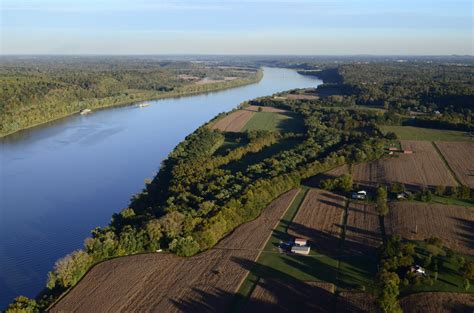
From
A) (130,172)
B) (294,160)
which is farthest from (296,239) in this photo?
(130,172)

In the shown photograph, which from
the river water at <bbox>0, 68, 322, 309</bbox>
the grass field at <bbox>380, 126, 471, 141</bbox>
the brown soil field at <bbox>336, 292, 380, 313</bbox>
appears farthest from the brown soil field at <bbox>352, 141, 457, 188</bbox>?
the river water at <bbox>0, 68, 322, 309</bbox>

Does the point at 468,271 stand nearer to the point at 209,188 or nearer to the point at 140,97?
the point at 209,188

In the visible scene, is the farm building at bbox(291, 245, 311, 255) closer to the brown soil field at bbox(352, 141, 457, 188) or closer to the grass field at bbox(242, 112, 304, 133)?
the brown soil field at bbox(352, 141, 457, 188)

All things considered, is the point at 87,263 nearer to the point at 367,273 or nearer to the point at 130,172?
the point at 367,273

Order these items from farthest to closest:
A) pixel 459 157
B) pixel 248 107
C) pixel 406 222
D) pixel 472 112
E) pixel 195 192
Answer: pixel 248 107 < pixel 472 112 < pixel 459 157 < pixel 195 192 < pixel 406 222

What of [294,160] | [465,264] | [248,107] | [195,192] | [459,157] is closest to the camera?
[465,264]

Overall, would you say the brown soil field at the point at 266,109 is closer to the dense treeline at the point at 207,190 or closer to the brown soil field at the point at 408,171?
the dense treeline at the point at 207,190

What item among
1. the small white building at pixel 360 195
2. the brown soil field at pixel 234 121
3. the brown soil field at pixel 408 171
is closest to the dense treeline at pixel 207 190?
the brown soil field at pixel 408 171
